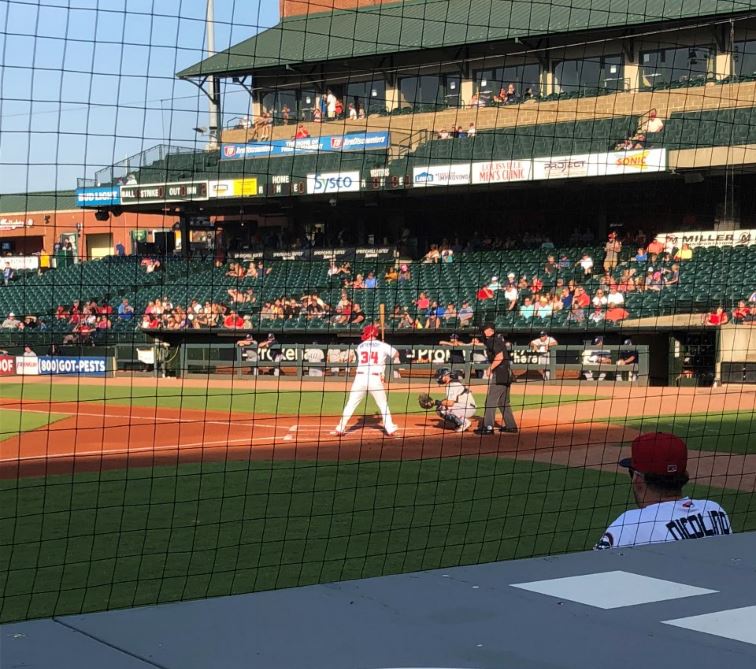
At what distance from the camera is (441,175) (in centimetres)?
3145

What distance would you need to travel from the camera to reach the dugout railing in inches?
966

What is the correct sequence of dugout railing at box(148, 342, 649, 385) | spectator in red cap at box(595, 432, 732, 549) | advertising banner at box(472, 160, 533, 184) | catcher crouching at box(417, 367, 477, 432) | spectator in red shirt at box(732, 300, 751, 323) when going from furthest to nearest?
advertising banner at box(472, 160, 533, 184)
dugout railing at box(148, 342, 649, 385)
spectator in red shirt at box(732, 300, 751, 323)
catcher crouching at box(417, 367, 477, 432)
spectator in red cap at box(595, 432, 732, 549)

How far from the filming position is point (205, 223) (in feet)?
133

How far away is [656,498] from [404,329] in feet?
73.3

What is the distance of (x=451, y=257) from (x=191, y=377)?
770cm

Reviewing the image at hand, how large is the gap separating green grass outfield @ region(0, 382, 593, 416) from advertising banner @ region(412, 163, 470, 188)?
754cm

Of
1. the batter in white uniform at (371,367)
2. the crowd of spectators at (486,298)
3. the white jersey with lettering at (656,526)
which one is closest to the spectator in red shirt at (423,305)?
the crowd of spectators at (486,298)

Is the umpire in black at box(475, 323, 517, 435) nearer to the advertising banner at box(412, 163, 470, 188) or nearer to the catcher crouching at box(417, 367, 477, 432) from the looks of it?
the catcher crouching at box(417, 367, 477, 432)

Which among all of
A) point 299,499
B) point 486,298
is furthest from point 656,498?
point 486,298

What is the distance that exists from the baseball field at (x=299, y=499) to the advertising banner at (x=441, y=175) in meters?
12.7

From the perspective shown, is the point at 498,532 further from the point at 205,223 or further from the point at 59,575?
the point at 205,223

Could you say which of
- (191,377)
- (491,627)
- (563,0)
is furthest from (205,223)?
(491,627)

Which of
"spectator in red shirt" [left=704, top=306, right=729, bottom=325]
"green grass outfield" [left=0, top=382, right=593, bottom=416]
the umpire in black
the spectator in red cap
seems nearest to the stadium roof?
"spectator in red shirt" [left=704, top=306, right=729, bottom=325]

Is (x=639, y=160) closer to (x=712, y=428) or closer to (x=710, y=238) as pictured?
(x=710, y=238)
